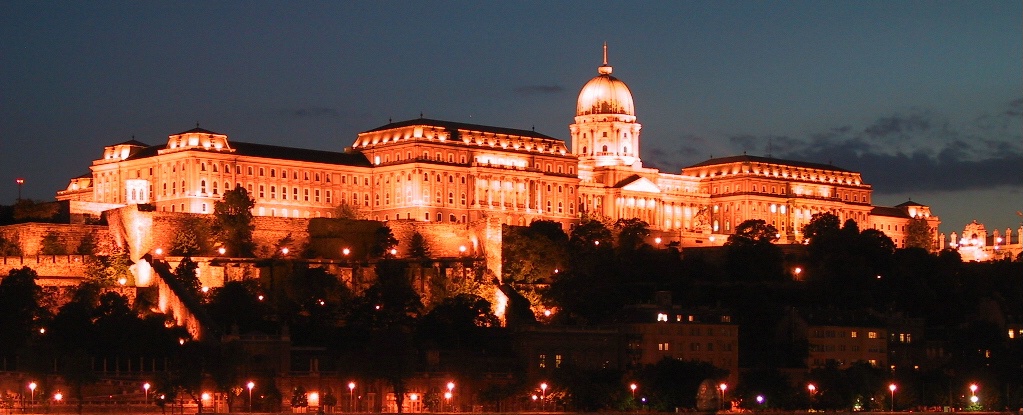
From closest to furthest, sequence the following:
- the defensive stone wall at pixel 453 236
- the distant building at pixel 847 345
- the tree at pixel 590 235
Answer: the distant building at pixel 847 345, the defensive stone wall at pixel 453 236, the tree at pixel 590 235

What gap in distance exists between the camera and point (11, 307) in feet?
366

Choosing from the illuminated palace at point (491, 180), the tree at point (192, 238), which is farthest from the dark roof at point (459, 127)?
the tree at point (192, 238)

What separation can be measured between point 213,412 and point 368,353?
10091 mm

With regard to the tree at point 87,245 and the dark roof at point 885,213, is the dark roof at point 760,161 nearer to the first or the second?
the dark roof at point 885,213

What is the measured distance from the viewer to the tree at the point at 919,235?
18812 cm

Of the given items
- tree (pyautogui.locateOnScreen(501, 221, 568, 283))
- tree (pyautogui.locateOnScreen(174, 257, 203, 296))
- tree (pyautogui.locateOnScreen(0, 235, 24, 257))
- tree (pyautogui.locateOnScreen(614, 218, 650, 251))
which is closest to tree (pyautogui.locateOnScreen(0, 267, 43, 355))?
tree (pyautogui.locateOnScreen(174, 257, 203, 296))

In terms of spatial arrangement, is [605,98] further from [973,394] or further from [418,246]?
[973,394]

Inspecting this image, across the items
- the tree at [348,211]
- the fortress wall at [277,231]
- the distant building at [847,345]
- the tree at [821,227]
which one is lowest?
the distant building at [847,345]

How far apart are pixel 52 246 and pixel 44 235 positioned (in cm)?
121

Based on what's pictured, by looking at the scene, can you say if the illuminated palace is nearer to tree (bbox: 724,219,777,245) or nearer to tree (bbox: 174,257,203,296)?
tree (bbox: 724,219,777,245)

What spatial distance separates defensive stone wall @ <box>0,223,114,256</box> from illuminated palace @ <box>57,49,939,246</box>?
7309 millimetres

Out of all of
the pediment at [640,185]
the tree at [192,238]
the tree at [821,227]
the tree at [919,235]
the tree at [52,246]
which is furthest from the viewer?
the tree at [919,235]

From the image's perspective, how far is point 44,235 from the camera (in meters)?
126

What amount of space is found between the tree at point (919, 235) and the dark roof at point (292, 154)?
163ft
